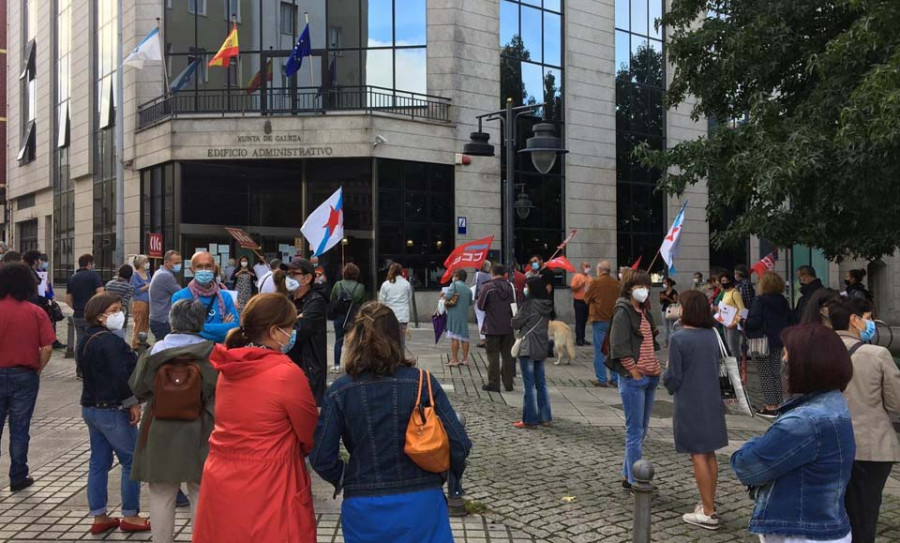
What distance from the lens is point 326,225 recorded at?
13961 mm

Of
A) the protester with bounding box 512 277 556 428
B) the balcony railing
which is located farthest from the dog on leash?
the balcony railing

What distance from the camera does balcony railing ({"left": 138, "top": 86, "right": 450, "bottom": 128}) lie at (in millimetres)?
24094

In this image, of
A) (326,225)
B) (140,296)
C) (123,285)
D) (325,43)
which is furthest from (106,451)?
(325,43)

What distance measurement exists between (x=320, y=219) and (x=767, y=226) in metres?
7.59

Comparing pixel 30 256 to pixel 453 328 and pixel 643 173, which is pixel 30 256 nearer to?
pixel 453 328

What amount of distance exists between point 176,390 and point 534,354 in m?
5.28

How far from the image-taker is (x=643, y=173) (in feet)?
95.9

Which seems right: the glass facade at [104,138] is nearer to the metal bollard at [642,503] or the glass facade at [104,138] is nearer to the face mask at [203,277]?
the face mask at [203,277]

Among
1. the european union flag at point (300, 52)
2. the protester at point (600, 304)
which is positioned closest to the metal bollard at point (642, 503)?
the protester at point (600, 304)

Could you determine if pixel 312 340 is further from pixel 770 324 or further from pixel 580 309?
pixel 580 309

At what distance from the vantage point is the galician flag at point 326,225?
13.8m

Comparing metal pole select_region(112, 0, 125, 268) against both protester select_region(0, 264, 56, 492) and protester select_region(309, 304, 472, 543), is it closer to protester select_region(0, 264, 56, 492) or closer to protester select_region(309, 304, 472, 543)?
protester select_region(0, 264, 56, 492)

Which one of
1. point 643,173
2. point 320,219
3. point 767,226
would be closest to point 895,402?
point 767,226

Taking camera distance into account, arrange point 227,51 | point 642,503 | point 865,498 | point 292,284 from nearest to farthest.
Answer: point 642,503, point 865,498, point 292,284, point 227,51
